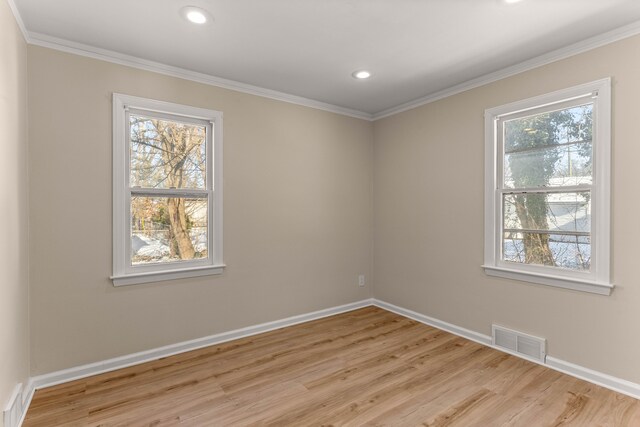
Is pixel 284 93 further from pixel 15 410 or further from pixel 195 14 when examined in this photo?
pixel 15 410

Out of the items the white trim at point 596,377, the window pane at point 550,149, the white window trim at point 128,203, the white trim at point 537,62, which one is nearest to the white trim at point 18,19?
the white window trim at point 128,203

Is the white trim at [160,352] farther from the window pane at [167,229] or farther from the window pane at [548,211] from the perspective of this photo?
the window pane at [548,211]

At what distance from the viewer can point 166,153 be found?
297cm

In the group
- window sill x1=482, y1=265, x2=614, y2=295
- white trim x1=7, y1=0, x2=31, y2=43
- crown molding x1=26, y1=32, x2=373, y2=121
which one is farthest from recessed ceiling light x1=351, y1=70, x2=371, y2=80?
white trim x1=7, y1=0, x2=31, y2=43

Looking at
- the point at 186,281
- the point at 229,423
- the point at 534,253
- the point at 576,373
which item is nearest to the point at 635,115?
the point at 534,253

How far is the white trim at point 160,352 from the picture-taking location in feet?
7.98

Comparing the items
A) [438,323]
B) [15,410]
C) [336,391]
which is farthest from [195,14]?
[438,323]

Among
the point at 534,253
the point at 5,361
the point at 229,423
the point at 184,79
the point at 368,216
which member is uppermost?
the point at 184,79

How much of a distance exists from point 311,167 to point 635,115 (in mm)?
2765

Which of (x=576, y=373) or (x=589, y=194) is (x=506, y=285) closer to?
(x=576, y=373)

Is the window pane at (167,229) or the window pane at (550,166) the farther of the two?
the window pane at (167,229)

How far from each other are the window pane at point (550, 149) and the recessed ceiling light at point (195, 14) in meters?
2.66

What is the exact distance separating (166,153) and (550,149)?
3.31 meters

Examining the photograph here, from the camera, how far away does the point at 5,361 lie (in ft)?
5.83
